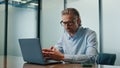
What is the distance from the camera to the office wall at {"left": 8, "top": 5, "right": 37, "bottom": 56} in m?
6.41

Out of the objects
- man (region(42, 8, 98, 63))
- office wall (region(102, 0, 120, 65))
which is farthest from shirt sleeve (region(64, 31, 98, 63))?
office wall (region(102, 0, 120, 65))

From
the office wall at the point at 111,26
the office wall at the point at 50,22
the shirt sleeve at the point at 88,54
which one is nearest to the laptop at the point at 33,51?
the shirt sleeve at the point at 88,54

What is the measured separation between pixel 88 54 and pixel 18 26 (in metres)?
4.63

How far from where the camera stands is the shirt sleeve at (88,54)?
201cm

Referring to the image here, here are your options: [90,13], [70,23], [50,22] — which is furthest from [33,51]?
[50,22]

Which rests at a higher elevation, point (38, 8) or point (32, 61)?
point (38, 8)

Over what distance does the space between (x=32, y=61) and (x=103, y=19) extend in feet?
12.0

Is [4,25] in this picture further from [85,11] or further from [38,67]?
[38,67]

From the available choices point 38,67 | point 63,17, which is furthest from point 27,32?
point 38,67

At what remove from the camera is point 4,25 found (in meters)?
6.29

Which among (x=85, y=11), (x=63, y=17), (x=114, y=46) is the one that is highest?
(x=85, y=11)

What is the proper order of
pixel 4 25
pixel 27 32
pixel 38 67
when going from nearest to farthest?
pixel 38 67, pixel 4 25, pixel 27 32

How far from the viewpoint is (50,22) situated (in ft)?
21.6

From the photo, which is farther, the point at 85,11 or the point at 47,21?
the point at 47,21
